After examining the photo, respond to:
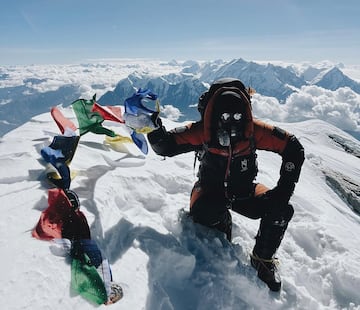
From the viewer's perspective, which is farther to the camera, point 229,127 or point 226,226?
point 226,226

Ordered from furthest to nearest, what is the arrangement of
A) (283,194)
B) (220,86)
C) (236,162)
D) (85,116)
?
(85,116), (236,162), (283,194), (220,86)

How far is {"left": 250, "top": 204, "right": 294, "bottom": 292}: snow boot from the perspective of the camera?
13.2 ft

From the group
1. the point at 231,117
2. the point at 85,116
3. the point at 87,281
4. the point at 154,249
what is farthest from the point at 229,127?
the point at 85,116

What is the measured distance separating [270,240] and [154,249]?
1.50 m

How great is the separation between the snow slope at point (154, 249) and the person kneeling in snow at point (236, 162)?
0.33 metres

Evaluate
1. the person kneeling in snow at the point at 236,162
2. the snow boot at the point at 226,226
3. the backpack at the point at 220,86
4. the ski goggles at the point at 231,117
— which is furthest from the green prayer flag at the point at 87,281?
the backpack at the point at 220,86

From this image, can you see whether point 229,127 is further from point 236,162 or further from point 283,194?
point 283,194

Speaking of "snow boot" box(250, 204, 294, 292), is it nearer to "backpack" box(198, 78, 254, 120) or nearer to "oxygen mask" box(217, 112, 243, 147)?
"oxygen mask" box(217, 112, 243, 147)

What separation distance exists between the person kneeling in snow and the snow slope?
33 cm

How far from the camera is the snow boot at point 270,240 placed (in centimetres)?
402

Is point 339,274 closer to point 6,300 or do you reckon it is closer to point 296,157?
point 296,157

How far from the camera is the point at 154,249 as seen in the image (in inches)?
157

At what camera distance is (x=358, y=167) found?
1540 centimetres

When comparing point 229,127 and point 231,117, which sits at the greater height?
point 231,117
